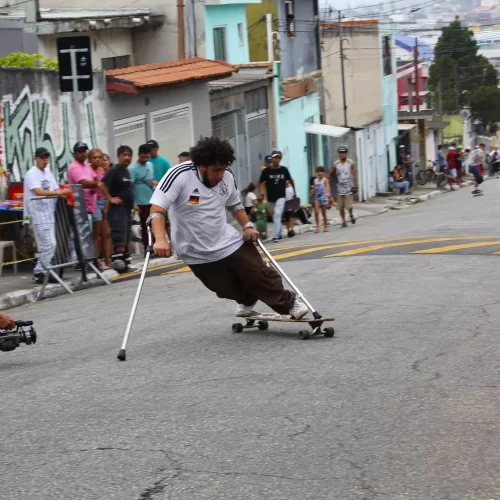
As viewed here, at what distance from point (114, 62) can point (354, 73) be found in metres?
23.8

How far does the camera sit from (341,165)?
79.9ft

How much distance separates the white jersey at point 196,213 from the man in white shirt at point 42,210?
5.45 metres

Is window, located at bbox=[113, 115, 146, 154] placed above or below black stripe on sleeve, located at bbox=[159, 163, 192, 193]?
Result: above

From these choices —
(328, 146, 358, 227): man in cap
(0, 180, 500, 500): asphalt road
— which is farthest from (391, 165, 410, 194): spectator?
(0, 180, 500, 500): asphalt road

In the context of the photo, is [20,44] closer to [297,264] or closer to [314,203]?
[314,203]

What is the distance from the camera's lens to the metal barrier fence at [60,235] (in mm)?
14430

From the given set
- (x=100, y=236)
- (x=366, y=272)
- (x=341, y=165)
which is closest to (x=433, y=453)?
(x=366, y=272)

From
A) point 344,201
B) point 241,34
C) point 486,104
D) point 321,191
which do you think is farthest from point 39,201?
point 486,104

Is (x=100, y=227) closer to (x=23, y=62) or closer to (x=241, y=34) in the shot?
(x=23, y=62)

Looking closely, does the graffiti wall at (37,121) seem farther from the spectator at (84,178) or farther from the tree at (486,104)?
the tree at (486,104)

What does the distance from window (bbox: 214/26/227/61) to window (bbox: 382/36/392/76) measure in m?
18.8

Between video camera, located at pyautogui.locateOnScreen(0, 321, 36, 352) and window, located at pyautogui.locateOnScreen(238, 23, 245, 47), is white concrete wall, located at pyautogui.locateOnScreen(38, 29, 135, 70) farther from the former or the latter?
video camera, located at pyautogui.locateOnScreen(0, 321, 36, 352)

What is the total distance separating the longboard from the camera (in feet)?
30.6

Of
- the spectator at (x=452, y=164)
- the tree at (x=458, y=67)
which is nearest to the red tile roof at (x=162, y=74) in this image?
the spectator at (x=452, y=164)
